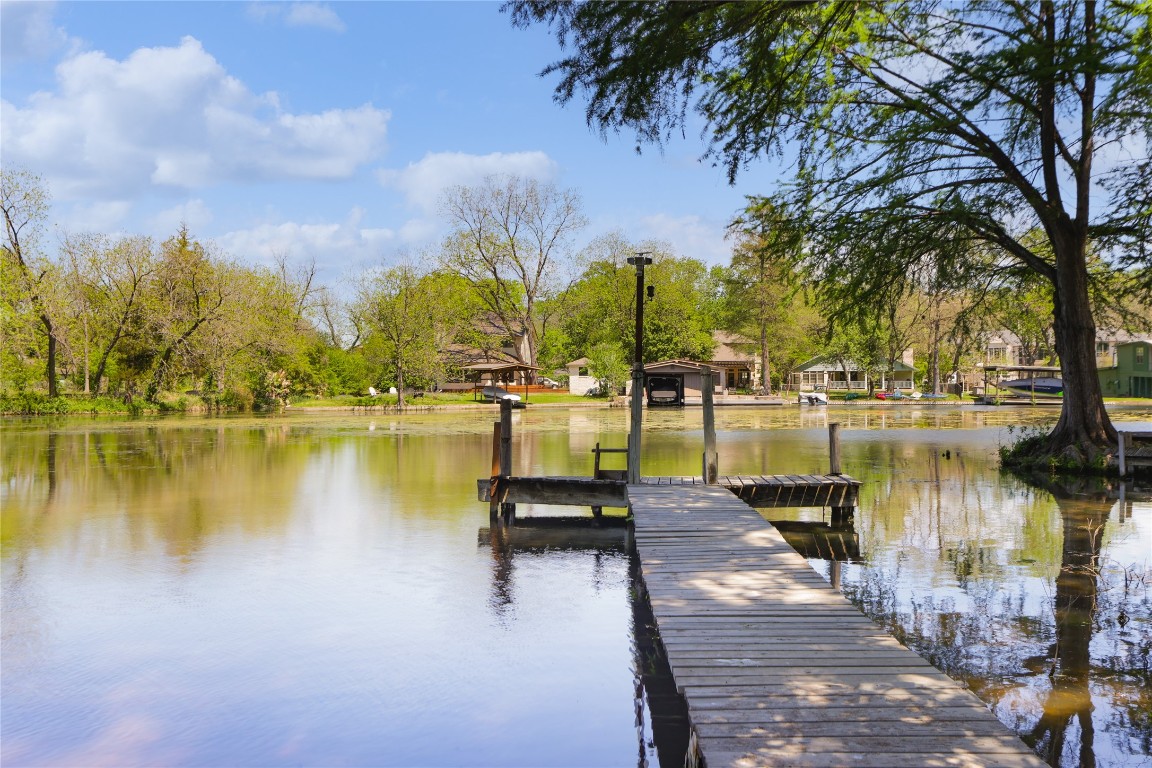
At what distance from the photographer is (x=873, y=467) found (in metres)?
22.3

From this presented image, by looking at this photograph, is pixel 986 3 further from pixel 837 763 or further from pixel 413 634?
pixel 837 763

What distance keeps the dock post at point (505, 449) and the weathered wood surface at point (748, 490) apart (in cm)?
73

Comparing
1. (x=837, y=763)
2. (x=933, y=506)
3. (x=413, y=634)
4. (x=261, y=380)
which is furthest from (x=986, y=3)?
(x=261, y=380)

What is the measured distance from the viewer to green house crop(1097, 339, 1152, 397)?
2477 inches

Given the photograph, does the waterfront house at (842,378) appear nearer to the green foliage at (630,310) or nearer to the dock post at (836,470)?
the green foliage at (630,310)

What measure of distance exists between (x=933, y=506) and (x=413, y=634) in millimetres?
10843

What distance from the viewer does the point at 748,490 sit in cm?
1386


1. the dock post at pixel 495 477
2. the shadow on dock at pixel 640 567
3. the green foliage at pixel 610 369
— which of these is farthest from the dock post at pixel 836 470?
the green foliage at pixel 610 369

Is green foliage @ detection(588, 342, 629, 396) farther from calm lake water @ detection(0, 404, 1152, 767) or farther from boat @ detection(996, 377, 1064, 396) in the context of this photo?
calm lake water @ detection(0, 404, 1152, 767)

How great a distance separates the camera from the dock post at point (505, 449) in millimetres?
14844

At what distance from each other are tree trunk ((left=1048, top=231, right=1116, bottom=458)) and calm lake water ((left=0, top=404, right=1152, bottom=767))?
2.37 metres

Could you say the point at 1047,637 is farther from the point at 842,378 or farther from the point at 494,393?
the point at 842,378

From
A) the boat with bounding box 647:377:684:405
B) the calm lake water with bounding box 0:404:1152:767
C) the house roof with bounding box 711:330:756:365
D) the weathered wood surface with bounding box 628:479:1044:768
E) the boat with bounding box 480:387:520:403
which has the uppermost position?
the house roof with bounding box 711:330:756:365

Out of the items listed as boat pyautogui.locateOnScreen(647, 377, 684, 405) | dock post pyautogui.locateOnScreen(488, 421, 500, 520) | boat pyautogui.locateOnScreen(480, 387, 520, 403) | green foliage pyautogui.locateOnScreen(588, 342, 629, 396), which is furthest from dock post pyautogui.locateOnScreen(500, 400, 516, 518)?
green foliage pyautogui.locateOnScreen(588, 342, 629, 396)
